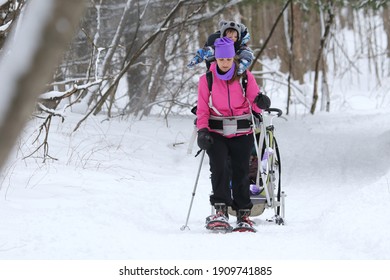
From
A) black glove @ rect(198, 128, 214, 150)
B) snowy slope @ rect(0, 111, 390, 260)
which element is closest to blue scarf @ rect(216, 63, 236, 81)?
black glove @ rect(198, 128, 214, 150)

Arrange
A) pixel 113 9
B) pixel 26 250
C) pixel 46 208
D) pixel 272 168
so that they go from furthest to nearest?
pixel 113 9, pixel 272 168, pixel 46 208, pixel 26 250

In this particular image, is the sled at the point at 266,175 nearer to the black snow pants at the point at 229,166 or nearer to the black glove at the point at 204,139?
the black snow pants at the point at 229,166

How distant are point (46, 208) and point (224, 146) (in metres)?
1.46

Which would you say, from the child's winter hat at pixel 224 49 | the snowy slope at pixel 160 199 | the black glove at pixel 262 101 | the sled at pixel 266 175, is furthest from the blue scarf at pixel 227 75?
the snowy slope at pixel 160 199

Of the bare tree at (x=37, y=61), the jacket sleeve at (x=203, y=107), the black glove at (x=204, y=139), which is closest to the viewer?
the bare tree at (x=37, y=61)

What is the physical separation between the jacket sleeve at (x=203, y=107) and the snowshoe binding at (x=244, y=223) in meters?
0.79

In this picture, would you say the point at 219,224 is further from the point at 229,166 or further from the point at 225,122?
the point at 225,122

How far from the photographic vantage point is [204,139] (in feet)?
16.7

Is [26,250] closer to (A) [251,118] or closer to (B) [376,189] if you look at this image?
(A) [251,118]

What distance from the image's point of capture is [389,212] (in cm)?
483

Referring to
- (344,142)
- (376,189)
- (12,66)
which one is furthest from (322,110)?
Answer: (12,66)

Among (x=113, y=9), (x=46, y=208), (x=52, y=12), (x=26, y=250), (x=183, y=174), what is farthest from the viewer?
(x=113, y=9)

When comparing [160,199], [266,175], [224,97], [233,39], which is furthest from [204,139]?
[160,199]

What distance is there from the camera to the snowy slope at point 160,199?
4.21 m
